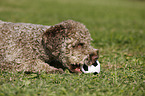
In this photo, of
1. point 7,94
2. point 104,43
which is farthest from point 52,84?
point 104,43

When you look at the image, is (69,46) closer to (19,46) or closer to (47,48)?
(47,48)

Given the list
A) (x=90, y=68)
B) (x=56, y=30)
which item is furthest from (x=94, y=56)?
(x=56, y=30)

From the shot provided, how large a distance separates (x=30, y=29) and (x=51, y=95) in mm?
1992

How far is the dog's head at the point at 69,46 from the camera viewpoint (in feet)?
13.1

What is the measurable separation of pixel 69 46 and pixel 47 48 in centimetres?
56

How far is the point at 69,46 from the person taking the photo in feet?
13.1

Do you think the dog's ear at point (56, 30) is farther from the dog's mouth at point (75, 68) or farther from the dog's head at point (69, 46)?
the dog's mouth at point (75, 68)

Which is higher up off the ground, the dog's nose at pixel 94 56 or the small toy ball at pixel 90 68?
the dog's nose at pixel 94 56

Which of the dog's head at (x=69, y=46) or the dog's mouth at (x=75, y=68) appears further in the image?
the dog's mouth at (x=75, y=68)

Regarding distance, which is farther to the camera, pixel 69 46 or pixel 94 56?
pixel 94 56

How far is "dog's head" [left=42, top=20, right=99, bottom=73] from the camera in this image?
401 cm

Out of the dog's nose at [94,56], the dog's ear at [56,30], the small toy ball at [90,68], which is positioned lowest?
the small toy ball at [90,68]

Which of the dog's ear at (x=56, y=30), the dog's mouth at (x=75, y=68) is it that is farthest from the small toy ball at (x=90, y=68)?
the dog's ear at (x=56, y=30)

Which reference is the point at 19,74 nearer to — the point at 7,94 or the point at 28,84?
the point at 28,84
